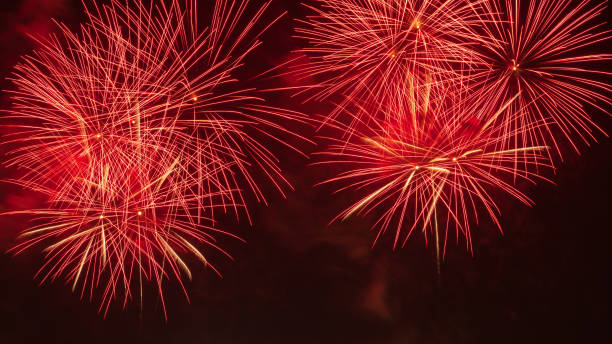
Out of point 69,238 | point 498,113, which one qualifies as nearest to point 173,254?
point 69,238

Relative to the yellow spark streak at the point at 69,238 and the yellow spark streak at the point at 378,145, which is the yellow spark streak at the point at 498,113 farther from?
the yellow spark streak at the point at 69,238

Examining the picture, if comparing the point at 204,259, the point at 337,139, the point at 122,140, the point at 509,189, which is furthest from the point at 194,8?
the point at 509,189

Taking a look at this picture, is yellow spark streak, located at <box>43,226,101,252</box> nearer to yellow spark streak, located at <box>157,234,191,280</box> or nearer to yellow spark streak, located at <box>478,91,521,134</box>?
yellow spark streak, located at <box>157,234,191,280</box>

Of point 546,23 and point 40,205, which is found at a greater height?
point 546,23

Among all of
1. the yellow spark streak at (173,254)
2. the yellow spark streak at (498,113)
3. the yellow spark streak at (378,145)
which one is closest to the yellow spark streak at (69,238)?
the yellow spark streak at (173,254)

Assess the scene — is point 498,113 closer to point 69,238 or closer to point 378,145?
point 378,145

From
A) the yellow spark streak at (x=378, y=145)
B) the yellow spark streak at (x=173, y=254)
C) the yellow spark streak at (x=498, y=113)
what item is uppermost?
the yellow spark streak at (x=498, y=113)

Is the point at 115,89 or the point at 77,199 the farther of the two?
the point at 77,199

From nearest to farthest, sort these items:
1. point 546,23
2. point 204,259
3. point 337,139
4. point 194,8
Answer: point 546,23, point 194,8, point 337,139, point 204,259

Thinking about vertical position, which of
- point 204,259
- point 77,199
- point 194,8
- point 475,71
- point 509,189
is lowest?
point 204,259

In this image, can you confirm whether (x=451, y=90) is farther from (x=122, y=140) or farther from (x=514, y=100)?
(x=122, y=140)

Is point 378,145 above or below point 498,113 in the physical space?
below
